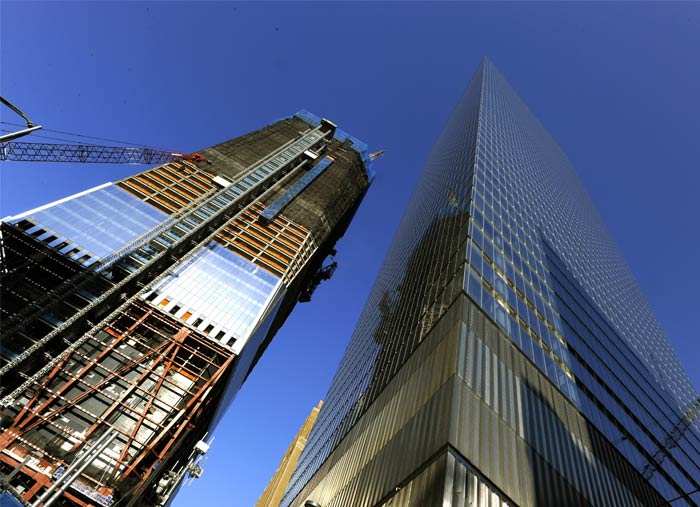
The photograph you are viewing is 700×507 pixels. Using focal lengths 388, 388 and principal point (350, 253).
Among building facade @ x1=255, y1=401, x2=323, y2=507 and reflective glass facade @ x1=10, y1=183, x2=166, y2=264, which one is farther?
building facade @ x1=255, y1=401, x2=323, y2=507

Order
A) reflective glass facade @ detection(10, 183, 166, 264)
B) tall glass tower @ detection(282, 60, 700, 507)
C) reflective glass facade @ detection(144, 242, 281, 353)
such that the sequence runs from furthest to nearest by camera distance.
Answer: reflective glass facade @ detection(144, 242, 281, 353)
reflective glass facade @ detection(10, 183, 166, 264)
tall glass tower @ detection(282, 60, 700, 507)

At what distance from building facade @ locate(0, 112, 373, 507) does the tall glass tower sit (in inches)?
592

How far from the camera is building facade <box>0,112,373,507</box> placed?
110ft

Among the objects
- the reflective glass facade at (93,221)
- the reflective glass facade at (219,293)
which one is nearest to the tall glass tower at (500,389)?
the reflective glass facade at (219,293)

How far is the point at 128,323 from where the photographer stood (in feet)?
153

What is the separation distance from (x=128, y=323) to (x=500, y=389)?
4452 centimetres

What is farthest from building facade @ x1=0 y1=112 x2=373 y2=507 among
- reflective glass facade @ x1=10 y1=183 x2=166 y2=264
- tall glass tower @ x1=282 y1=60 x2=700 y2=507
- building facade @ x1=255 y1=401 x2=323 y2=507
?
building facade @ x1=255 y1=401 x2=323 y2=507

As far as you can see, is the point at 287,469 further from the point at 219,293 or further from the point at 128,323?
the point at 128,323

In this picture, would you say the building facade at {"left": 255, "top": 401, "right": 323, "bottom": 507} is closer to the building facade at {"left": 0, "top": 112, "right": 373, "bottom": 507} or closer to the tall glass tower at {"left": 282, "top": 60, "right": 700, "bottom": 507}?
the building facade at {"left": 0, "top": 112, "right": 373, "bottom": 507}

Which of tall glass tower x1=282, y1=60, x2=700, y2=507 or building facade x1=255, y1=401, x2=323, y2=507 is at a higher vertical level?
building facade x1=255, y1=401, x2=323, y2=507

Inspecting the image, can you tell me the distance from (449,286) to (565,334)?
1148cm

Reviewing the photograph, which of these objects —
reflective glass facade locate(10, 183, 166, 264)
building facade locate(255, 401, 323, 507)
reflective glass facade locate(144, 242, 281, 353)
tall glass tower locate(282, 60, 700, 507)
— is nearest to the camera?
tall glass tower locate(282, 60, 700, 507)

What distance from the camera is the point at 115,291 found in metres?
46.4

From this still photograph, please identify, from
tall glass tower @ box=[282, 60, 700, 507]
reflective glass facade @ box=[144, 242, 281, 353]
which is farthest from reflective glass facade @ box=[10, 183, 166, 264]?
tall glass tower @ box=[282, 60, 700, 507]
